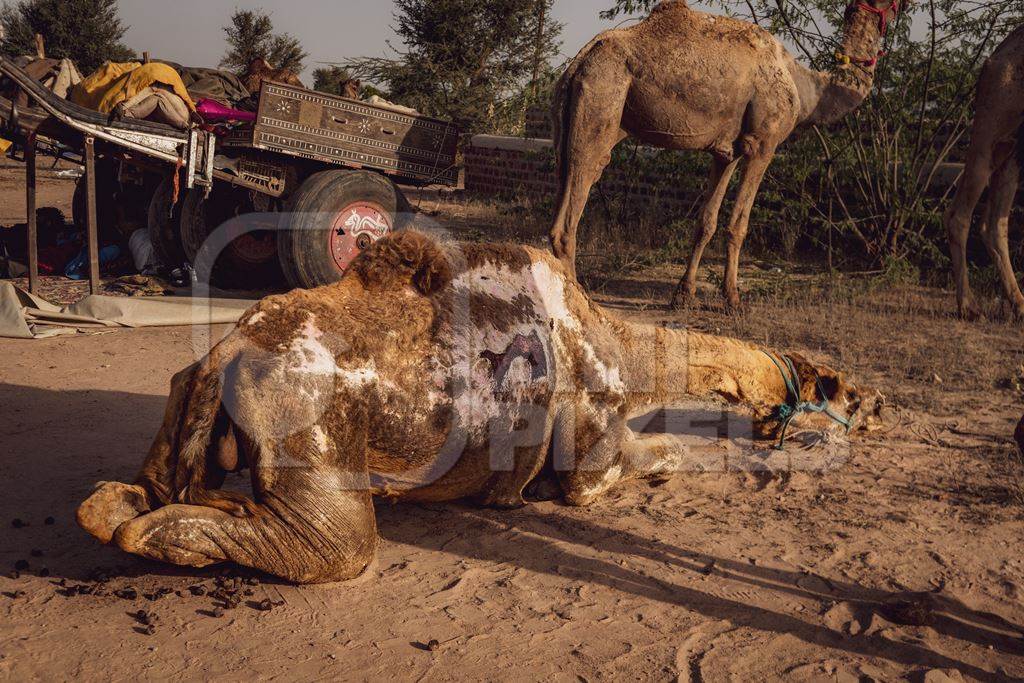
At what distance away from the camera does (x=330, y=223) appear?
8.47m

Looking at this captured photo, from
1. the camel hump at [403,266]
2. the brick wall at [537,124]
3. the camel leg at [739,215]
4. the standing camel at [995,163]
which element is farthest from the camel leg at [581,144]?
the brick wall at [537,124]

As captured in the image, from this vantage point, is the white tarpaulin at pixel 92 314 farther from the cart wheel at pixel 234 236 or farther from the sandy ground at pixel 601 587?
the sandy ground at pixel 601 587

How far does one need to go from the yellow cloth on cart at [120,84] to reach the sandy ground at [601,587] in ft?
13.7

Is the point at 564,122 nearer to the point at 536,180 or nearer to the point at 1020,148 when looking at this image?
the point at 1020,148

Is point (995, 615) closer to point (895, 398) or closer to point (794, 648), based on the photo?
point (794, 648)

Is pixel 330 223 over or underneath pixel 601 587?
over

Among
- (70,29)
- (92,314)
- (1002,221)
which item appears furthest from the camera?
(70,29)

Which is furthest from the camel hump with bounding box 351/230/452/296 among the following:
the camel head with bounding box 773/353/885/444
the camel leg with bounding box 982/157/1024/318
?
the camel leg with bounding box 982/157/1024/318

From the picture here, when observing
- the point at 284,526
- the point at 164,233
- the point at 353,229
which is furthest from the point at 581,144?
the point at 284,526

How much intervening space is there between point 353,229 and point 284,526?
579 cm

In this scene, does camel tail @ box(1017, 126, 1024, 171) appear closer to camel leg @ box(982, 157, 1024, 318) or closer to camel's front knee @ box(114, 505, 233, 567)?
camel leg @ box(982, 157, 1024, 318)

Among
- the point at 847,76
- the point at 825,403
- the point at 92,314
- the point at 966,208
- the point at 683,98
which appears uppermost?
the point at 847,76

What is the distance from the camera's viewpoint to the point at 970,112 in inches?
395

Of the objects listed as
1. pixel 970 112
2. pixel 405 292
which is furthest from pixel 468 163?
pixel 405 292
